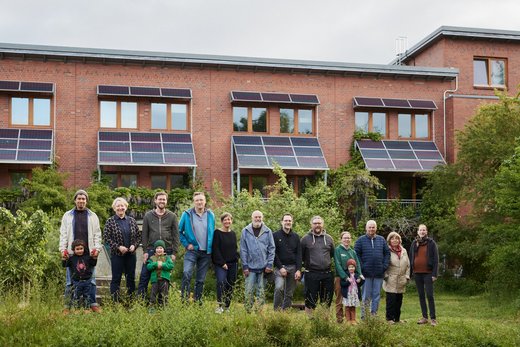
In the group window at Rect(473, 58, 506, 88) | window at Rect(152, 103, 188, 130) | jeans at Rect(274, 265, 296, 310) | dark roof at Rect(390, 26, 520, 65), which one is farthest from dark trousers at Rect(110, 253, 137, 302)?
window at Rect(473, 58, 506, 88)

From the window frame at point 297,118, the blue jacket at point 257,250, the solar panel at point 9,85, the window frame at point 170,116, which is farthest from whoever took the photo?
the window frame at point 297,118

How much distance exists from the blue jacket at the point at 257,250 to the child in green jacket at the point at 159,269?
1421 mm

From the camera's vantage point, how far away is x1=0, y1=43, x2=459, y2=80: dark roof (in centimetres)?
2747

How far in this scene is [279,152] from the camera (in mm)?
28609

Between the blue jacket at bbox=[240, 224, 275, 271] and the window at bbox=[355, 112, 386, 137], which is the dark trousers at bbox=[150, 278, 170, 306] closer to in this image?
the blue jacket at bbox=[240, 224, 275, 271]

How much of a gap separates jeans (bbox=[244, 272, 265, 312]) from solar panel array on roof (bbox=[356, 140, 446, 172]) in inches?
653

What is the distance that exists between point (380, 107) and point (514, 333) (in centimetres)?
1775

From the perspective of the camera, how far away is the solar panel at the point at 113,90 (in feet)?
90.8

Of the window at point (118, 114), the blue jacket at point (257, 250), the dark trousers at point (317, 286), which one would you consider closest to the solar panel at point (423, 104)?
the window at point (118, 114)

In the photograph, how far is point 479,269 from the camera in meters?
26.6

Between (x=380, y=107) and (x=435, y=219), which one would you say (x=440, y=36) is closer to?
(x=380, y=107)

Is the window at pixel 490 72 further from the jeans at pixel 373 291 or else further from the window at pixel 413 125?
the jeans at pixel 373 291

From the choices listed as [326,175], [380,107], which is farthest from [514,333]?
[380,107]

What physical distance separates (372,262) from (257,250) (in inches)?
82.0
